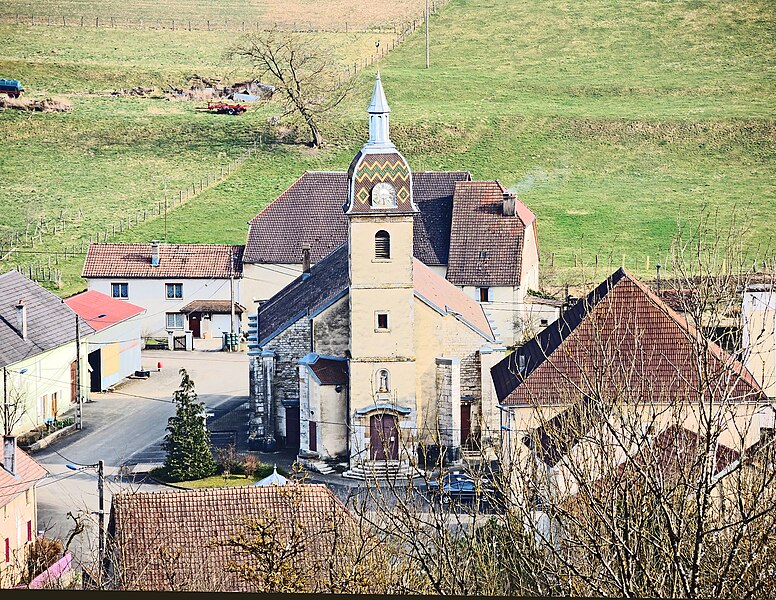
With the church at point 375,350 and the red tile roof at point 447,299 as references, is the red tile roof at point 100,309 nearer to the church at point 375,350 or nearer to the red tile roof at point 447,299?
the church at point 375,350

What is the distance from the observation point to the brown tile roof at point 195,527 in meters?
9.59

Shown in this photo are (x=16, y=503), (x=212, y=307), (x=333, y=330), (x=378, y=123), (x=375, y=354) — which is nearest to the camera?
(x=16, y=503)

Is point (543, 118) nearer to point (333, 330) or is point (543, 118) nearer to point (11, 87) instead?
point (333, 330)

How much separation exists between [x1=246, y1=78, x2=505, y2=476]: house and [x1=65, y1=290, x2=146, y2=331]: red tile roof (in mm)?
3569

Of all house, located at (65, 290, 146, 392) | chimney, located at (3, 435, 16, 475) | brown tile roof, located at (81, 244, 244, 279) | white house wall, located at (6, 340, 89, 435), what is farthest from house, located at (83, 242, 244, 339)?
chimney, located at (3, 435, 16, 475)

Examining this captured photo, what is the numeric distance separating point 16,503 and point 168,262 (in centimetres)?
1073

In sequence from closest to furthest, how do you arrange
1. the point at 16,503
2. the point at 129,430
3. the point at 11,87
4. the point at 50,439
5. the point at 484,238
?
1. the point at 16,503
2. the point at 11,87
3. the point at 50,439
4. the point at 129,430
5. the point at 484,238

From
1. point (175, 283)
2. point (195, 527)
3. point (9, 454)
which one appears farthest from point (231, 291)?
point (195, 527)

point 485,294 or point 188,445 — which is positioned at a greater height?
point 485,294

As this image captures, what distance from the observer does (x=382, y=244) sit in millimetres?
15898

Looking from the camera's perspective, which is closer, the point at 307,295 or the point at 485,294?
the point at 307,295

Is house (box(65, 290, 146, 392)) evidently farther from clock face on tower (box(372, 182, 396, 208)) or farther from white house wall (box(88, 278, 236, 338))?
clock face on tower (box(372, 182, 396, 208))

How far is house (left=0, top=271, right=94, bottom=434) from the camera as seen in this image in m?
17.3

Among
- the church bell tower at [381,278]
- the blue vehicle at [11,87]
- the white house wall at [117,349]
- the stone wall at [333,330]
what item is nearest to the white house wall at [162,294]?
the white house wall at [117,349]
